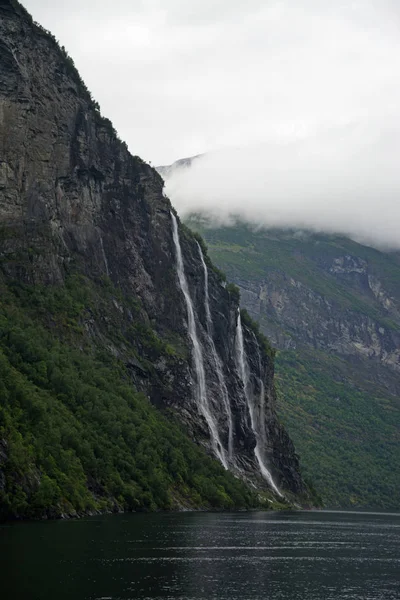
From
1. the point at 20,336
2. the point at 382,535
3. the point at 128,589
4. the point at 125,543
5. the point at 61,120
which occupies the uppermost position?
the point at 61,120

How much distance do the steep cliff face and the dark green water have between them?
218 feet

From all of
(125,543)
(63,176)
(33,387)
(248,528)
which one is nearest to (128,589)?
(125,543)

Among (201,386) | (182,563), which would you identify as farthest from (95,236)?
(182,563)

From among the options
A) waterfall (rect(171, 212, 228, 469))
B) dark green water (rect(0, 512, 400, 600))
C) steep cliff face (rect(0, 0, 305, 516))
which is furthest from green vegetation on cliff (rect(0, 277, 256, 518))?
waterfall (rect(171, 212, 228, 469))

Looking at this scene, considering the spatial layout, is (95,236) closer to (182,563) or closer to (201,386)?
(201,386)

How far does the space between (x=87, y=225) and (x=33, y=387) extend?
6453 centimetres

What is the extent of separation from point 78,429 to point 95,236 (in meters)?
66.9

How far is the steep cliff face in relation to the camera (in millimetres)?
159750

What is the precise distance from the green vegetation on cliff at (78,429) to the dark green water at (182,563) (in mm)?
6825

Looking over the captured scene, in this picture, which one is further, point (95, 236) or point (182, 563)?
point (95, 236)

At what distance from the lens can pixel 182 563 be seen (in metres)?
69.7

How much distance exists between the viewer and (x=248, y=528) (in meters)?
110

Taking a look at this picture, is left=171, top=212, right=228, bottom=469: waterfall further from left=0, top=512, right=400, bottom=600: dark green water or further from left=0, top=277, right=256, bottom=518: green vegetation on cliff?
left=0, top=512, right=400, bottom=600: dark green water

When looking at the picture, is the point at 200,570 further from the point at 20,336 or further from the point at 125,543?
the point at 20,336
